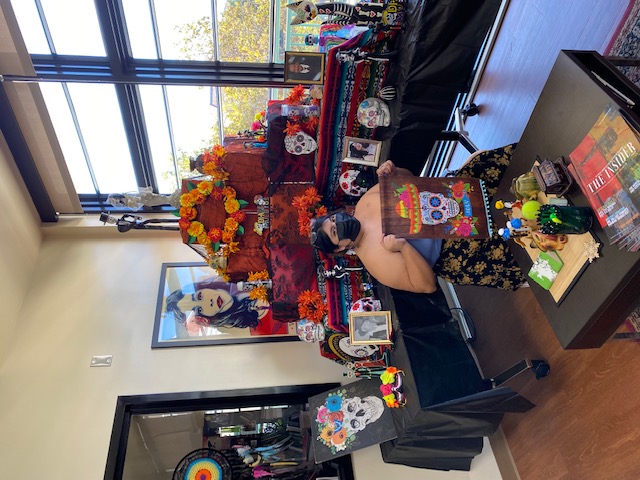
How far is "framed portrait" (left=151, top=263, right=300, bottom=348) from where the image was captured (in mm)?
3454

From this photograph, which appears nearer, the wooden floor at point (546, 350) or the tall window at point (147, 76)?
the wooden floor at point (546, 350)

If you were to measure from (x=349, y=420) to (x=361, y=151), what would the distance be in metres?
1.67

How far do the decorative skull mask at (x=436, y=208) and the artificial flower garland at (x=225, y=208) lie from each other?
1.68m

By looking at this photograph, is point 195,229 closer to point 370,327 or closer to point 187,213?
point 187,213

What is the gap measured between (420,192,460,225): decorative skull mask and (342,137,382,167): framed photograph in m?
0.85

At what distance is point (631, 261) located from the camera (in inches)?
48.0

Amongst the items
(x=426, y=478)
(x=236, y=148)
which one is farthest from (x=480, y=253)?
(x=236, y=148)

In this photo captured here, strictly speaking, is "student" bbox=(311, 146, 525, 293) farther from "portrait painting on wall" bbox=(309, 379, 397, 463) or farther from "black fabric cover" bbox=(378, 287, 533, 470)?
"portrait painting on wall" bbox=(309, 379, 397, 463)

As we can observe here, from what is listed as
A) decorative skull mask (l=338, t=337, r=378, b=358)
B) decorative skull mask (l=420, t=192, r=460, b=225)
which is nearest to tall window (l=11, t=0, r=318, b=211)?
decorative skull mask (l=338, t=337, r=378, b=358)

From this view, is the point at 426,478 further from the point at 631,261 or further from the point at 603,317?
the point at 631,261

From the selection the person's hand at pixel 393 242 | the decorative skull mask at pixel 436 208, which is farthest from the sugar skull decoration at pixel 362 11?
the person's hand at pixel 393 242

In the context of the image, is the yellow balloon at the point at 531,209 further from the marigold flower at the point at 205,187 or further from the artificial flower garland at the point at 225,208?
the marigold flower at the point at 205,187

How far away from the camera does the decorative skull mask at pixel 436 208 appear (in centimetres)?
191

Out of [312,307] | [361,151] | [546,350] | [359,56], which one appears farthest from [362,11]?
[546,350]
